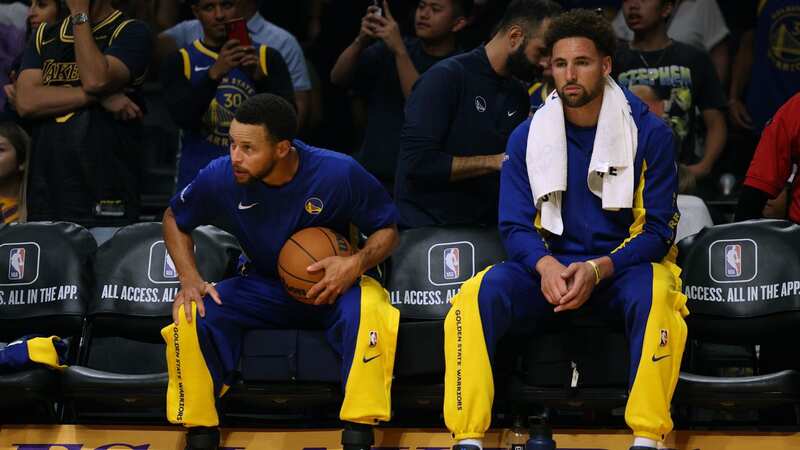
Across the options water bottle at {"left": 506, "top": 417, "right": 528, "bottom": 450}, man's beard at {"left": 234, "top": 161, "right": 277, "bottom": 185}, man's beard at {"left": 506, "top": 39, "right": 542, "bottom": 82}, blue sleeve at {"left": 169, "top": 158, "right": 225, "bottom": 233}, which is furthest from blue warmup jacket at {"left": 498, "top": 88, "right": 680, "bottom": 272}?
blue sleeve at {"left": 169, "top": 158, "right": 225, "bottom": 233}

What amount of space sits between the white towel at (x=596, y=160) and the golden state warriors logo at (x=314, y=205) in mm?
898

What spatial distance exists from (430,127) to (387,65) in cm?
141

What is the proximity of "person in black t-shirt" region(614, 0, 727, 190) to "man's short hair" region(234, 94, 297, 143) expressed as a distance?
7.77 ft

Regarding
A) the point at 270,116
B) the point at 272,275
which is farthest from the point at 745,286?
the point at 270,116

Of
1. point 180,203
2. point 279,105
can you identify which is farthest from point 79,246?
point 279,105

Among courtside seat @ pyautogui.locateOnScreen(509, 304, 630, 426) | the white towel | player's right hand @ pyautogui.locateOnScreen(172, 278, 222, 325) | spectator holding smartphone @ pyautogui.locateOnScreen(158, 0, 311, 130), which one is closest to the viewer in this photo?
courtside seat @ pyautogui.locateOnScreen(509, 304, 630, 426)

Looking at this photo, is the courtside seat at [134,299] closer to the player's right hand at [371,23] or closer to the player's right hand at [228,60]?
the player's right hand at [228,60]

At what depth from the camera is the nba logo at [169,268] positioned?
253 inches

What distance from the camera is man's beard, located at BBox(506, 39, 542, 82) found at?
671 cm

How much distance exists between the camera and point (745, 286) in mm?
5934

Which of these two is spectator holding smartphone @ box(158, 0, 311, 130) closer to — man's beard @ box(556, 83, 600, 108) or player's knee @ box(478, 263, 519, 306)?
man's beard @ box(556, 83, 600, 108)

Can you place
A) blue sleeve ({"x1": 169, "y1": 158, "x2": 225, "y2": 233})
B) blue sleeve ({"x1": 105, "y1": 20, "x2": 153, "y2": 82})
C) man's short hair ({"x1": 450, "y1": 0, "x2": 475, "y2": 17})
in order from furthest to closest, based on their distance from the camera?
man's short hair ({"x1": 450, "y1": 0, "x2": 475, "y2": 17}) → blue sleeve ({"x1": 105, "y1": 20, "x2": 153, "y2": 82}) → blue sleeve ({"x1": 169, "y1": 158, "x2": 225, "y2": 233})

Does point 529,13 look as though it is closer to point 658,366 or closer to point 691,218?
point 691,218

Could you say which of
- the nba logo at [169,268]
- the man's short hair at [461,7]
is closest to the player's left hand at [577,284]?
the nba logo at [169,268]
